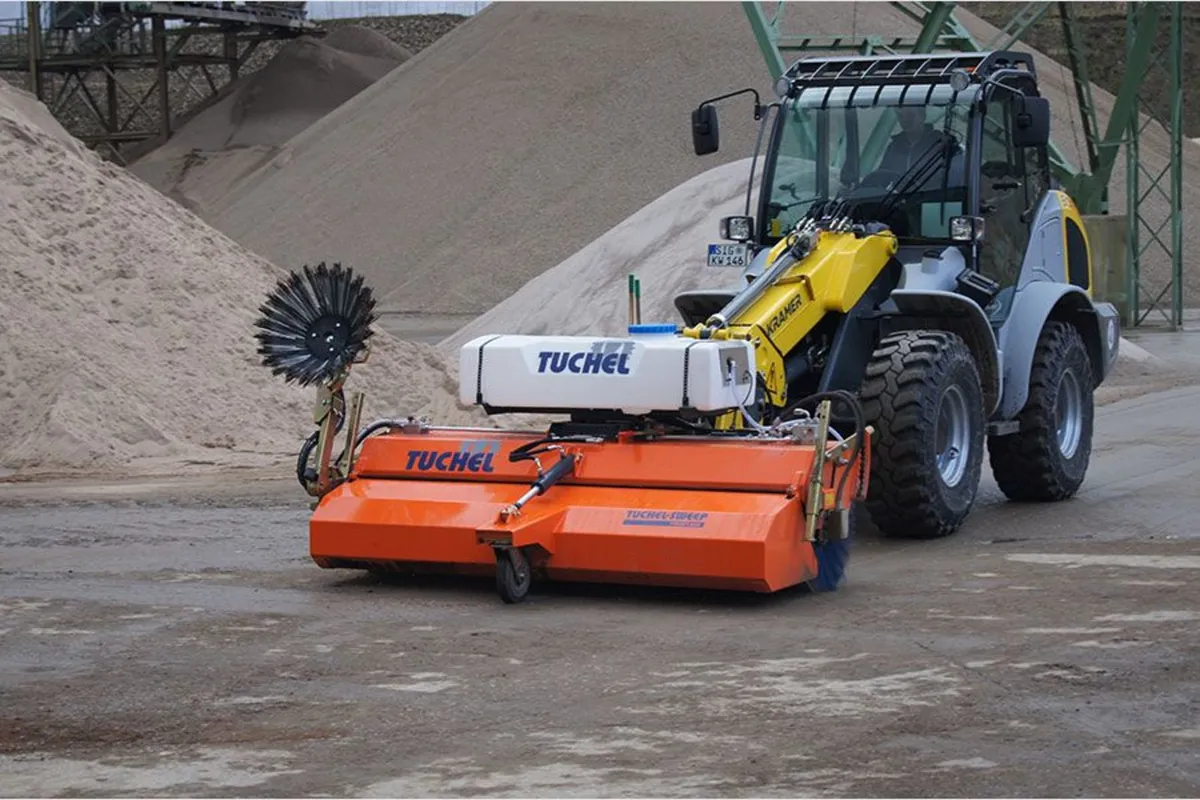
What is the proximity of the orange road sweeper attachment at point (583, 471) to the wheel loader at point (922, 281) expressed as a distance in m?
0.47

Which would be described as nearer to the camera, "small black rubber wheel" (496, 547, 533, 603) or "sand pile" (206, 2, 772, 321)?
"small black rubber wheel" (496, 547, 533, 603)

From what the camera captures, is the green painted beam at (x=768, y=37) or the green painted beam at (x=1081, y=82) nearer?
the green painted beam at (x=768, y=37)

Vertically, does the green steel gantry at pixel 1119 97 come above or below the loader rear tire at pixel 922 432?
above

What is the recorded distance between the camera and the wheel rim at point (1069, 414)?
38.5 feet

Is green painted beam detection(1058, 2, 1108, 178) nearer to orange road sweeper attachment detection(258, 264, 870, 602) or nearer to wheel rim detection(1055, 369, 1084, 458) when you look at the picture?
wheel rim detection(1055, 369, 1084, 458)

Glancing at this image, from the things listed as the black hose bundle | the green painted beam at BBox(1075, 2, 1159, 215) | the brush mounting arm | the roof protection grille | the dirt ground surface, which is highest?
the green painted beam at BBox(1075, 2, 1159, 215)

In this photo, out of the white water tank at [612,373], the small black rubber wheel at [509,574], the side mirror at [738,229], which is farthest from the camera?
the side mirror at [738,229]

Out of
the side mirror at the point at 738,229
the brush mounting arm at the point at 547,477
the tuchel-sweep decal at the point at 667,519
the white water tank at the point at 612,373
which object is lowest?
the tuchel-sweep decal at the point at 667,519

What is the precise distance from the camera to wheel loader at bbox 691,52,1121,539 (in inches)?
387

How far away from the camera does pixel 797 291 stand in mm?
10023

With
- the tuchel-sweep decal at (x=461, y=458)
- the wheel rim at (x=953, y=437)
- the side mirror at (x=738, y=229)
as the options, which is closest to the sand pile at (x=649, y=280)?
the side mirror at (x=738, y=229)

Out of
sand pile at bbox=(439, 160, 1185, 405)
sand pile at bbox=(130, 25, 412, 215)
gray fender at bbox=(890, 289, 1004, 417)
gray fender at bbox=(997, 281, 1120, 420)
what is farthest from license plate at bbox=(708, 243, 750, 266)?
sand pile at bbox=(130, 25, 412, 215)

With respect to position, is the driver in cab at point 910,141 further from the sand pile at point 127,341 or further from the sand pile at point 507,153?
the sand pile at point 507,153

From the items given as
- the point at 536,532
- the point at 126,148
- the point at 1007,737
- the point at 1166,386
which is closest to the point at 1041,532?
the point at 536,532
